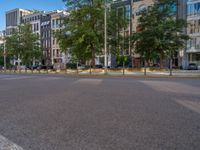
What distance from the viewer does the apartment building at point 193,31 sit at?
50.1 meters

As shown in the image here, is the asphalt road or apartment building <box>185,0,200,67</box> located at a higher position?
apartment building <box>185,0,200,67</box>

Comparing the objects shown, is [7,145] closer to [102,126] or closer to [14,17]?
[102,126]

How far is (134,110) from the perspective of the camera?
7.57m

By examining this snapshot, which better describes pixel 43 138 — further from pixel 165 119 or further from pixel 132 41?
pixel 132 41

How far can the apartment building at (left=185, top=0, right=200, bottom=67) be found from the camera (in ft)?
164

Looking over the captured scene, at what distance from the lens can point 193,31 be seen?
167 feet

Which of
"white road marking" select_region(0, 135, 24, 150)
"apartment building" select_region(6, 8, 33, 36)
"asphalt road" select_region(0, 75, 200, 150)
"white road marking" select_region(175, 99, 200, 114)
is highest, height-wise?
"apartment building" select_region(6, 8, 33, 36)

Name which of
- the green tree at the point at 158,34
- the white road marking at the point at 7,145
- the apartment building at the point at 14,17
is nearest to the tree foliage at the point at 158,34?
the green tree at the point at 158,34

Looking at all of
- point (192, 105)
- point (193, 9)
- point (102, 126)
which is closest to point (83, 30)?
point (193, 9)

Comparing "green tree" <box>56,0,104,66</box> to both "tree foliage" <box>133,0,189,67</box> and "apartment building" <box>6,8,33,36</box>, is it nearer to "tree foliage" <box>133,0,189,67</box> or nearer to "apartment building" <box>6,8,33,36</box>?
"tree foliage" <box>133,0,189,67</box>

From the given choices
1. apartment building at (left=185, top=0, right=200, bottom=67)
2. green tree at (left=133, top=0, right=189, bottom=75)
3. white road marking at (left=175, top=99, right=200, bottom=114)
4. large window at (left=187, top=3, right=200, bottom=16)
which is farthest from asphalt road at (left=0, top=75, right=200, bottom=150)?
large window at (left=187, top=3, right=200, bottom=16)

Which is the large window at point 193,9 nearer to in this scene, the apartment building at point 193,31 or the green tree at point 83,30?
the apartment building at point 193,31

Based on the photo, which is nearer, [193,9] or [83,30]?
[83,30]

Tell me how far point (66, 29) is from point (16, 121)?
107 feet
